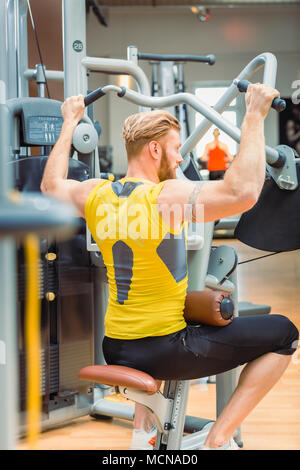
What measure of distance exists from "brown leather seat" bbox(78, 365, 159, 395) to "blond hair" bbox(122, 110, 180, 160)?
25.5 inches

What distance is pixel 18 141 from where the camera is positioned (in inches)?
114

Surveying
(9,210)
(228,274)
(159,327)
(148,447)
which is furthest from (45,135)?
(9,210)

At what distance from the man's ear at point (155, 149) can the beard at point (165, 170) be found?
2 cm

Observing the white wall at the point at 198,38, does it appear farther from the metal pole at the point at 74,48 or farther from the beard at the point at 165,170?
the beard at the point at 165,170

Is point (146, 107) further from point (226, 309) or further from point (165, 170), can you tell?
point (226, 309)

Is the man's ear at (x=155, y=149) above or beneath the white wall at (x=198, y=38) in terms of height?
beneath

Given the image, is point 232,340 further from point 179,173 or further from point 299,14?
point 299,14

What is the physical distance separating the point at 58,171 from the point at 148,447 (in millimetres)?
969

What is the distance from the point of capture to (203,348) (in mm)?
1964

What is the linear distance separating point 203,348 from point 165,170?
56cm


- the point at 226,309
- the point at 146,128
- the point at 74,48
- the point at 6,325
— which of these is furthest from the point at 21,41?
the point at 6,325

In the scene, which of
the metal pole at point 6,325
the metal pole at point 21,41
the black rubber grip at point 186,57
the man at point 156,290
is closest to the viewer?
the metal pole at point 6,325

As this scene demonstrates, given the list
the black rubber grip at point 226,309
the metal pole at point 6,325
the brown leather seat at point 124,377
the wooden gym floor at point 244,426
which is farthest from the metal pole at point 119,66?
the metal pole at point 6,325

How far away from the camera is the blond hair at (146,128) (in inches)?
78.2
